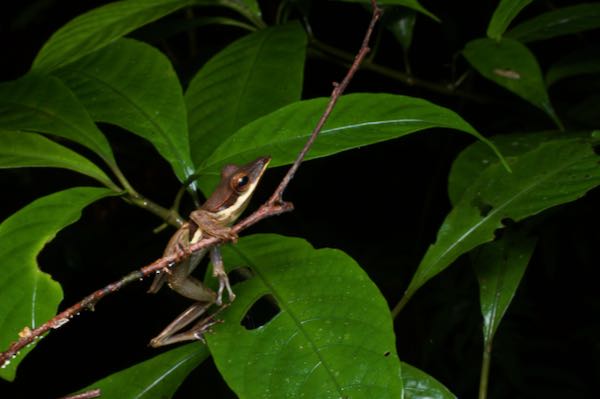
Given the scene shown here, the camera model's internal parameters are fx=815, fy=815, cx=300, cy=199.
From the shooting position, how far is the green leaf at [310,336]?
3.44 feet

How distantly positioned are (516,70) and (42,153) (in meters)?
1.02

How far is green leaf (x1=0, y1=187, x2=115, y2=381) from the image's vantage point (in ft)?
3.84

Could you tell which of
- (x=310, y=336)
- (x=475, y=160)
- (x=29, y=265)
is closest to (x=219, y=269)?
(x=310, y=336)

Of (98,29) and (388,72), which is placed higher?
(98,29)

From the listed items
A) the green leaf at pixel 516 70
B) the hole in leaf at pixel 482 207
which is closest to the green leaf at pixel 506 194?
the hole in leaf at pixel 482 207

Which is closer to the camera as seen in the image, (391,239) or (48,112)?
(48,112)

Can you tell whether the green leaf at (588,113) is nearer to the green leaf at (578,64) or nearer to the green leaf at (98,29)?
the green leaf at (578,64)

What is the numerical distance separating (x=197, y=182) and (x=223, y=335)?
366 millimetres

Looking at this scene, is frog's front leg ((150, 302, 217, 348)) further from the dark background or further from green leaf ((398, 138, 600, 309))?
the dark background

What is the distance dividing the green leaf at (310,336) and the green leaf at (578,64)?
1068 mm

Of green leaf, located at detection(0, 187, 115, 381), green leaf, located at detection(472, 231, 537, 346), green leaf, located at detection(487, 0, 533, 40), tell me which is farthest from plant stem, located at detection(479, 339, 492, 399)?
green leaf, located at detection(0, 187, 115, 381)

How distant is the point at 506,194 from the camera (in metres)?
1.52

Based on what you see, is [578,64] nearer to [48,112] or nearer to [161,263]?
[48,112]

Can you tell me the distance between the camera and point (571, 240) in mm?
→ 2797
